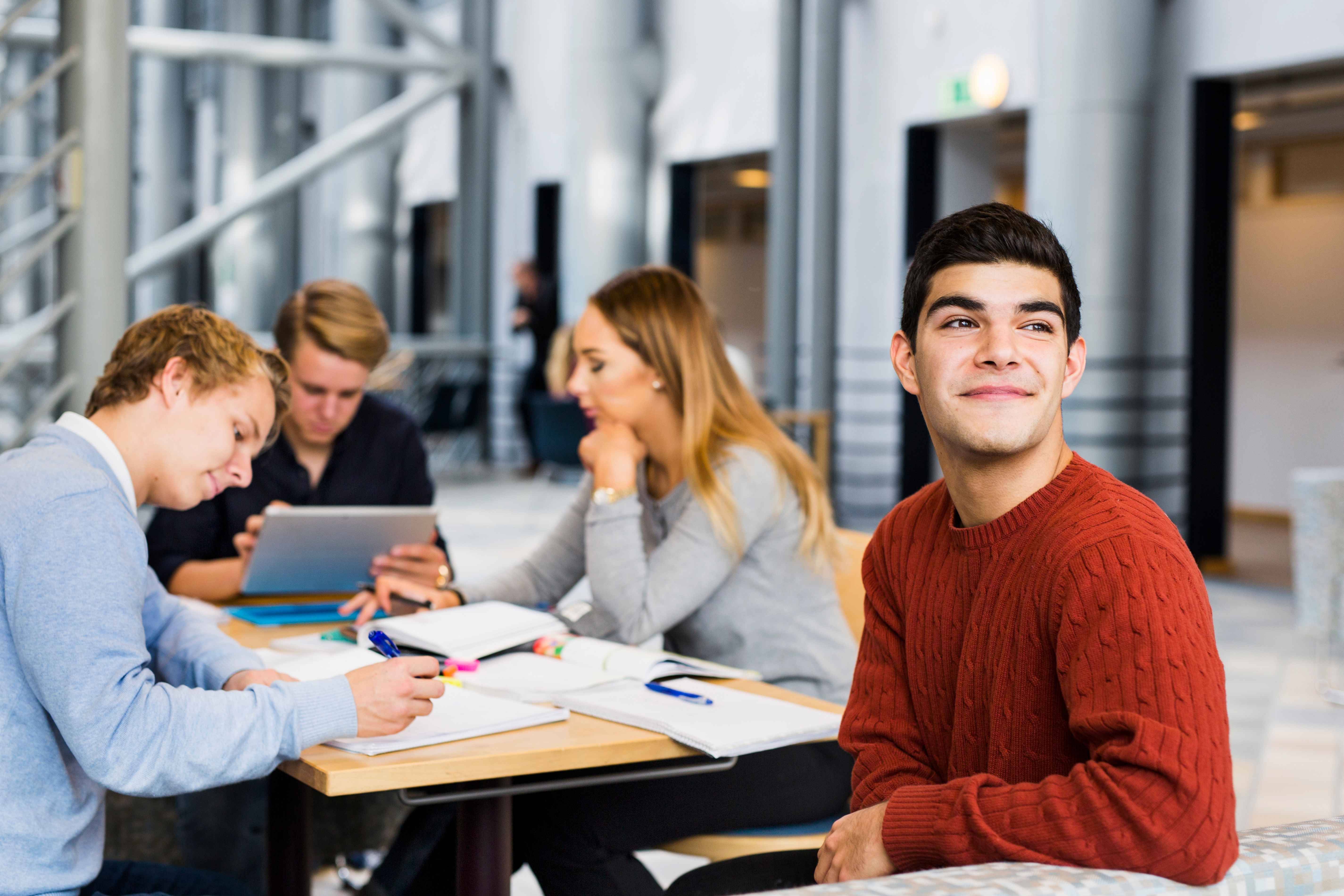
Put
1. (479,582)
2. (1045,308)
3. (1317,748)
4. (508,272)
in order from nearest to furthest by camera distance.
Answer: (1045,308)
(479,582)
(1317,748)
(508,272)

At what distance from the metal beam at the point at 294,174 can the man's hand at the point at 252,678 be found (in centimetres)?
924

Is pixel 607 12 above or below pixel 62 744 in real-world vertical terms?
above

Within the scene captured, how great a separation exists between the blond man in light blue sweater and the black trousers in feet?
1.29

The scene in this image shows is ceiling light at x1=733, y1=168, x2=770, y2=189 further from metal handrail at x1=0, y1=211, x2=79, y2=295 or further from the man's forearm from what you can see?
the man's forearm

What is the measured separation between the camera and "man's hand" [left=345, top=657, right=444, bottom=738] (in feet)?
5.17

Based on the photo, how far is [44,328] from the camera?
323cm

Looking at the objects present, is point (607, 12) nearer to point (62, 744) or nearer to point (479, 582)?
point (479, 582)

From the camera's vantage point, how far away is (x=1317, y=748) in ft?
13.6

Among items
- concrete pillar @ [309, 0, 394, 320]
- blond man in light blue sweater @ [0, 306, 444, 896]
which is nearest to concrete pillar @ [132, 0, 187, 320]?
concrete pillar @ [309, 0, 394, 320]

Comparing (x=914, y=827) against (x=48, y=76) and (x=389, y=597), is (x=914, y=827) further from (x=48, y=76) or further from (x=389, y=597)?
(x=48, y=76)

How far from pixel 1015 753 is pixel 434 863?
1179mm

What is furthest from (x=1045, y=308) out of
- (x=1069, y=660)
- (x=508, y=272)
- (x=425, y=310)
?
(x=425, y=310)

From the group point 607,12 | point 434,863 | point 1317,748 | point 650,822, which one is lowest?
point 1317,748

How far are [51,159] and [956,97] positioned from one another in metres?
6.03
